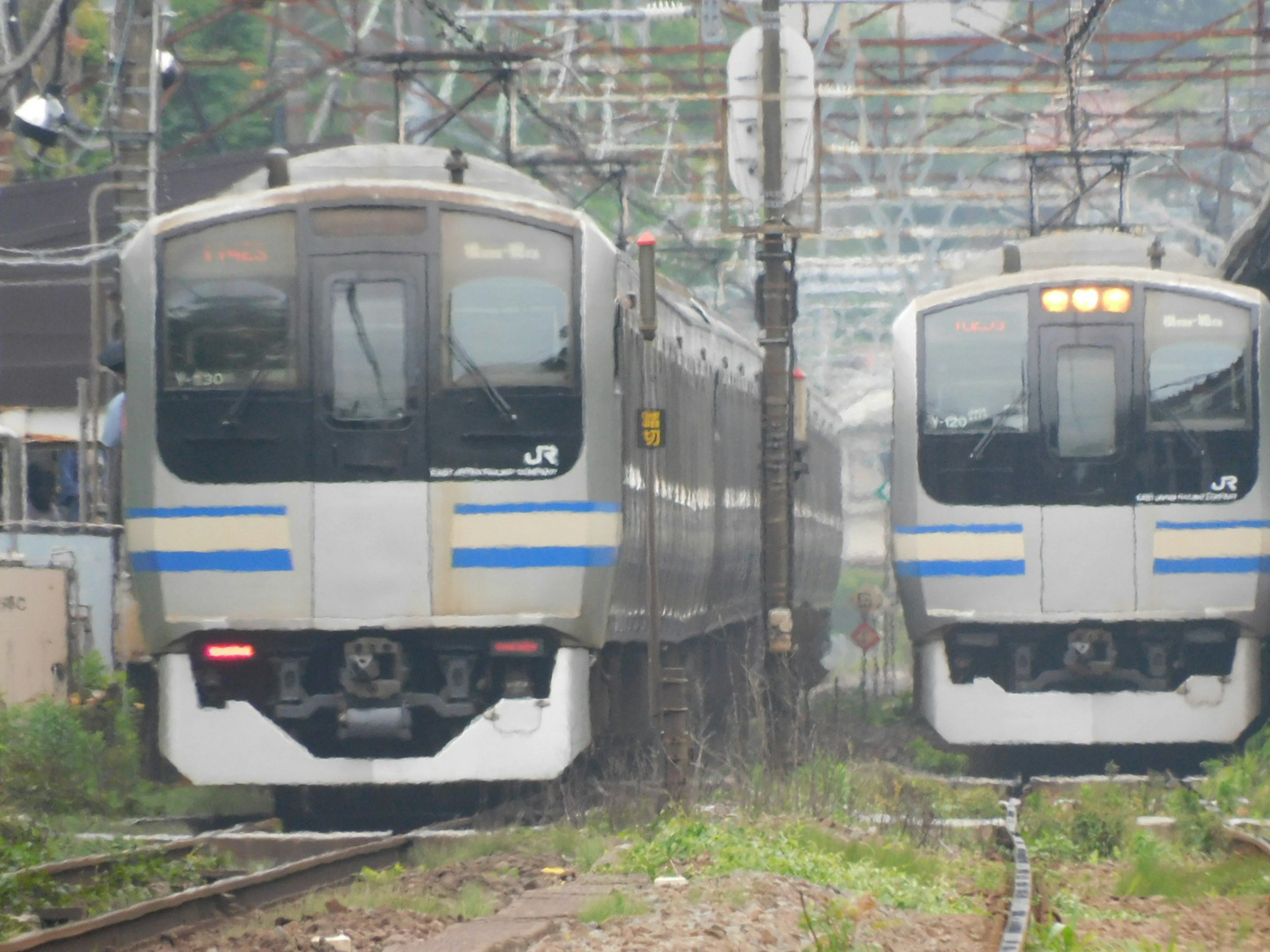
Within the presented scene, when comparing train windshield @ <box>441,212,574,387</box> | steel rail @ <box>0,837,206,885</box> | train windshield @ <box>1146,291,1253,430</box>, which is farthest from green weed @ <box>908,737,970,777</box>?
steel rail @ <box>0,837,206,885</box>

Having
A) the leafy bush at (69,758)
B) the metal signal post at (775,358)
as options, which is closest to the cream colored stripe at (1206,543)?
the metal signal post at (775,358)

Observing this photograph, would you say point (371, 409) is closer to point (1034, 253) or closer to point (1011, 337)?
point (1011, 337)

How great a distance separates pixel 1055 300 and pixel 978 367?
684mm

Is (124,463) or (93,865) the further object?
(124,463)

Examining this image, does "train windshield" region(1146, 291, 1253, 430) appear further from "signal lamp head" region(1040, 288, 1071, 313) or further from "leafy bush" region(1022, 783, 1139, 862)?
"leafy bush" region(1022, 783, 1139, 862)

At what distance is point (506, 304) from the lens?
11.9 metres

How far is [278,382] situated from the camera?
1189cm

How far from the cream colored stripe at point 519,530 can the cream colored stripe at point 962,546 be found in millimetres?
4092

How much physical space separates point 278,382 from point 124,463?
0.99 metres

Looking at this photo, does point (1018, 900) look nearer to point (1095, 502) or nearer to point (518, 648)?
point (518, 648)

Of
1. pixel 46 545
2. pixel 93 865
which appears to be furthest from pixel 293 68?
pixel 93 865

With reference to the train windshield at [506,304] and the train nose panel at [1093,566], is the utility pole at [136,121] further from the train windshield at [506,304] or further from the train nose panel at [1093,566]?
the train nose panel at [1093,566]

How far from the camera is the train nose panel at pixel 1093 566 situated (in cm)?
1484

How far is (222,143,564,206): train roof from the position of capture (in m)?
12.9
